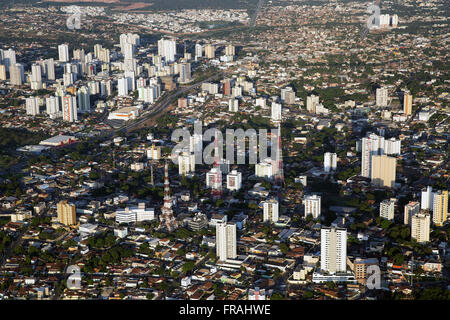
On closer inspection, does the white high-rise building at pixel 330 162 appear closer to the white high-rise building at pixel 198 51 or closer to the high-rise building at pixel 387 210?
the high-rise building at pixel 387 210

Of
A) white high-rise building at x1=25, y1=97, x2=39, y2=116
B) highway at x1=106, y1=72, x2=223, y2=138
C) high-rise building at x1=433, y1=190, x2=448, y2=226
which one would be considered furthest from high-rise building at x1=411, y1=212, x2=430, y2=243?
white high-rise building at x1=25, y1=97, x2=39, y2=116

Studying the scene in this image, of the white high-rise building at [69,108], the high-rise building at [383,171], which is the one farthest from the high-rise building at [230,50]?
the high-rise building at [383,171]

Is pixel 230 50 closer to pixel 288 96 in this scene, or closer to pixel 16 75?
pixel 288 96

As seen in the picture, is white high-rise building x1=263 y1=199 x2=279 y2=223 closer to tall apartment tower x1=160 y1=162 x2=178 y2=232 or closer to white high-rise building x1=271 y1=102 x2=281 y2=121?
tall apartment tower x1=160 y1=162 x2=178 y2=232

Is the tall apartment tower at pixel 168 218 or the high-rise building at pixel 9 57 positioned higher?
the high-rise building at pixel 9 57

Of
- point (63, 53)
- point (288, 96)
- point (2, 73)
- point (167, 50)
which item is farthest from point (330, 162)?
point (63, 53)
